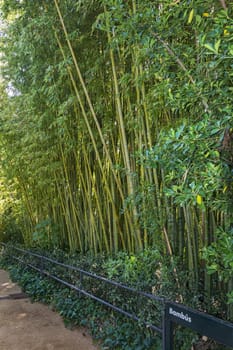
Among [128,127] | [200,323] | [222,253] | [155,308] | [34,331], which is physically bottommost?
[34,331]

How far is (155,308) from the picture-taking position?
2.42 metres

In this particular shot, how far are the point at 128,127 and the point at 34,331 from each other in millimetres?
2248

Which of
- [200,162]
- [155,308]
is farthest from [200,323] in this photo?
[155,308]

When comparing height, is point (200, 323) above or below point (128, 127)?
below

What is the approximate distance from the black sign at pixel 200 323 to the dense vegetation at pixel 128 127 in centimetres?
21

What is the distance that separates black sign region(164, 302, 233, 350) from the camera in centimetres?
137

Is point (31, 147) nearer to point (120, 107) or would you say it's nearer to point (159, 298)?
point (120, 107)

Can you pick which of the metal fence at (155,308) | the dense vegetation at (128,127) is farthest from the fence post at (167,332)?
the dense vegetation at (128,127)

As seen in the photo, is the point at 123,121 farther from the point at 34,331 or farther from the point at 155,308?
the point at 34,331

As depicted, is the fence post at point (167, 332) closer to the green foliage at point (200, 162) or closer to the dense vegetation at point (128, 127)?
the dense vegetation at point (128, 127)

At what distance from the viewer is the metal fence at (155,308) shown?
1.42 meters

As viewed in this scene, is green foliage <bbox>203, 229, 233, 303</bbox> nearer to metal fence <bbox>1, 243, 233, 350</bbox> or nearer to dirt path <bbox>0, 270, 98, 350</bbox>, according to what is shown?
metal fence <bbox>1, 243, 233, 350</bbox>

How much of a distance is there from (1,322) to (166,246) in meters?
2.26

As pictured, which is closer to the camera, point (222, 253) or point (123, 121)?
point (222, 253)
